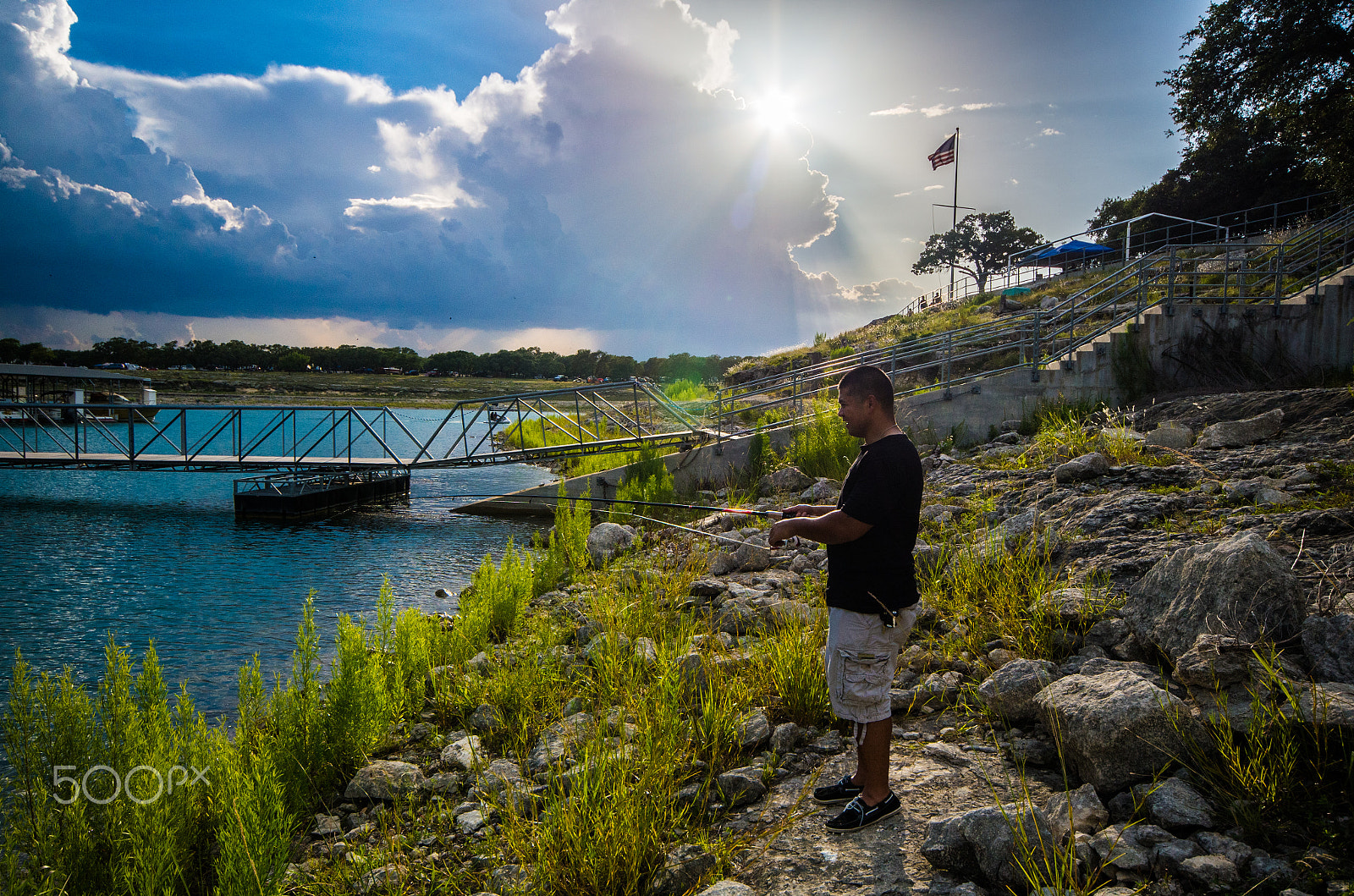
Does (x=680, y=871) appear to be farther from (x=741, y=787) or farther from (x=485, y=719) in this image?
(x=485, y=719)

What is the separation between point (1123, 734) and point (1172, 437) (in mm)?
7098

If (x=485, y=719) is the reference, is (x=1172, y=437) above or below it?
above

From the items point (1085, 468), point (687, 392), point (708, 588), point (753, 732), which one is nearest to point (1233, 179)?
point (687, 392)

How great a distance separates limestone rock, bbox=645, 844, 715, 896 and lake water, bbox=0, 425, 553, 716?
244 inches

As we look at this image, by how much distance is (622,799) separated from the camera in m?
3.30

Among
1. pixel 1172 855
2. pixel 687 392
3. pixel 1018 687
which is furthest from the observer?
pixel 687 392

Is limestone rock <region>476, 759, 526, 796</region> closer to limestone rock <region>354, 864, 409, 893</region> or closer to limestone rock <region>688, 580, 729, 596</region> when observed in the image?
limestone rock <region>354, 864, 409, 893</region>

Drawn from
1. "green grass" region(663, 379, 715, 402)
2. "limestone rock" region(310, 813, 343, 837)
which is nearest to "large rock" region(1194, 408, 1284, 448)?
"limestone rock" region(310, 813, 343, 837)

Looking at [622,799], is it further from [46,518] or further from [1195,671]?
[46,518]

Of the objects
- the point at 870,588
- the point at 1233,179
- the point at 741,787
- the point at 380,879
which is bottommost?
the point at 380,879

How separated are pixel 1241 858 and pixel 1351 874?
12.1 inches

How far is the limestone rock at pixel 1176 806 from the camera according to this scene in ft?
9.42

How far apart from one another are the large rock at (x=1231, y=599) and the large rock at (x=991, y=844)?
1595 mm

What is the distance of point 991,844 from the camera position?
286cm
